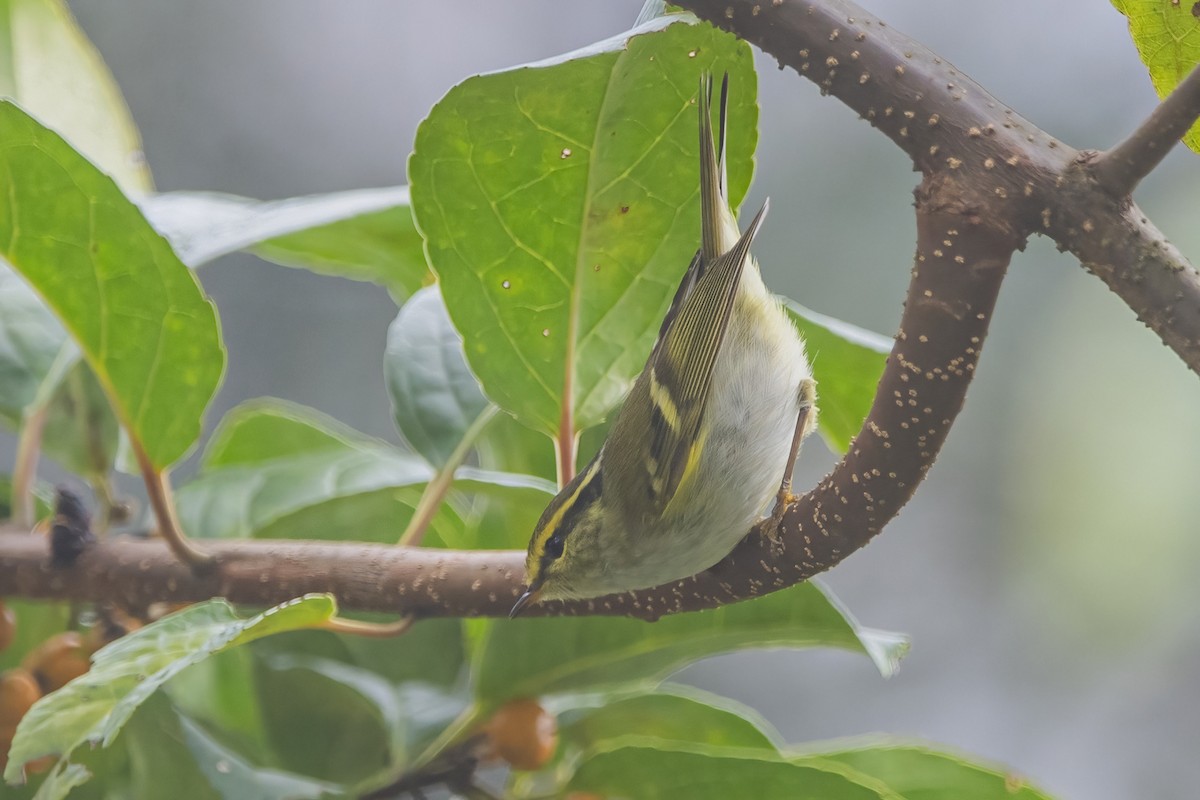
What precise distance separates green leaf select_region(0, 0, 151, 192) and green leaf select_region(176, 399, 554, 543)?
0.33m

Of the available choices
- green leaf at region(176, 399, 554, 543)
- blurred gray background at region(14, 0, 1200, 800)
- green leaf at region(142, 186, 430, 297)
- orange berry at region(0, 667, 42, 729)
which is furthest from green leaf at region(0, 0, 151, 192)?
blurred gray background at region(14, 0, 1200, 800)

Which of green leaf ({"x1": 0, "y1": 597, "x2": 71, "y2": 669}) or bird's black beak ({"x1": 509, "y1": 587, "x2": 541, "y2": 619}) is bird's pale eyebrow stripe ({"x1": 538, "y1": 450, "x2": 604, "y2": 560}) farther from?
green leaf ({"x1": 0, "y1": 597, "x2": 71, "y2": 669})

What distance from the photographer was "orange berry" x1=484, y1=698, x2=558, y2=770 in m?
0.94

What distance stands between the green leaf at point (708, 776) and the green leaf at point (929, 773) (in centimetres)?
2

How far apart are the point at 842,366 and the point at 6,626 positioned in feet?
2.56

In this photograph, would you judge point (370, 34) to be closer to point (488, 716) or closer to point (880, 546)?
point (880, 546)

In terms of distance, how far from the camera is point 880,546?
120 inches

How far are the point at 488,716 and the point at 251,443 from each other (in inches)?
20.1

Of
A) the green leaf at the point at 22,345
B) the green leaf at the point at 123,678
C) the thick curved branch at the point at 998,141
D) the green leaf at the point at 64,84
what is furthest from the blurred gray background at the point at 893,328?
the thick curved branch at the point at 998,141

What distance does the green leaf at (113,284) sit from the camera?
2.78 ft

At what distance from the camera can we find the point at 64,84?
1.30 m

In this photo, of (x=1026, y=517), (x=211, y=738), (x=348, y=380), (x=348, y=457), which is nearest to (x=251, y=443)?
(x=348, y=457)

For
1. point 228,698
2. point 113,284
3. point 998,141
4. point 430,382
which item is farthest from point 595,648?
point 998,141

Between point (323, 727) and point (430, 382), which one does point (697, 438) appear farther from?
point (323, 727)
